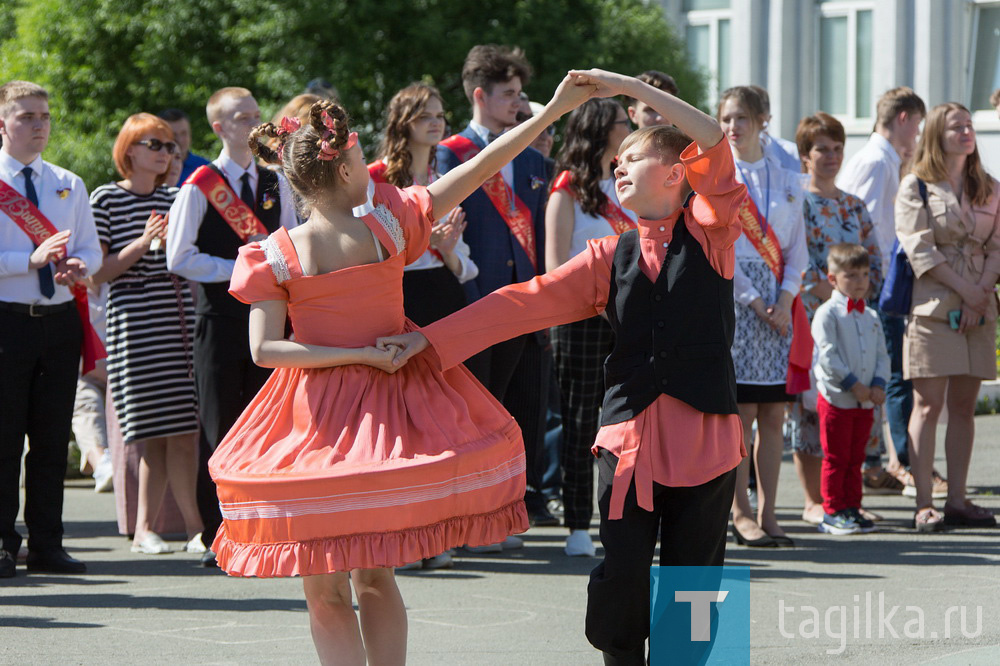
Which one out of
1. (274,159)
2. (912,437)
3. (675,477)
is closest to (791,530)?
(912,437)

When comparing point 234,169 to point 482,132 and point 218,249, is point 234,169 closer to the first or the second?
point 218,249

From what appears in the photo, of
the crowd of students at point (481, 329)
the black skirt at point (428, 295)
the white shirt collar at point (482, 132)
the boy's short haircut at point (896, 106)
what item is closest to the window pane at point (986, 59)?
the boy's short haircut at point (896, 106)

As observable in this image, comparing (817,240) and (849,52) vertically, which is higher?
(849,52)

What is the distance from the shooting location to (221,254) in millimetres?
6957

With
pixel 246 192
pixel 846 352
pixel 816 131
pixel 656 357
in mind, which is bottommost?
pixel 846 352

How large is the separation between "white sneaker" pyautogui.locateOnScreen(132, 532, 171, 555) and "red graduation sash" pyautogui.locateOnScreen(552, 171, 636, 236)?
9.10 feet

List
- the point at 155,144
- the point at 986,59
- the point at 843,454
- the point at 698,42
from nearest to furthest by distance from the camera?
1. the point at 155,144
2. the point at 843,454
3. the point at 986,59
4. the point at 698,42

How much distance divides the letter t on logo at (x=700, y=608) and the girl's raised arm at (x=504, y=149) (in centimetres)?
144

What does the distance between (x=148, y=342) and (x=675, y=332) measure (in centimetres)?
396

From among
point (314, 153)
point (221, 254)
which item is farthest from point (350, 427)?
point (221, 254)

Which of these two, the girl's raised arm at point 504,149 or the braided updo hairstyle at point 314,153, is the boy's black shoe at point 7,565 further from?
the girl's raised arm at point 504,149

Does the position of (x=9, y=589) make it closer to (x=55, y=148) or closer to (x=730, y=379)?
(x=730, y=379)

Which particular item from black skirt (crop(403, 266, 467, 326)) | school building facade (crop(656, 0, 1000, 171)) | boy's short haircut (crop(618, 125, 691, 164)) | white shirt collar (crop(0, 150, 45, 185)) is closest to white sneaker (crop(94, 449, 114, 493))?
white shirt collar (crop(0, 150, 45, 185))

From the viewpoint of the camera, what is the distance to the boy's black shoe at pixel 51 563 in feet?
22.8
